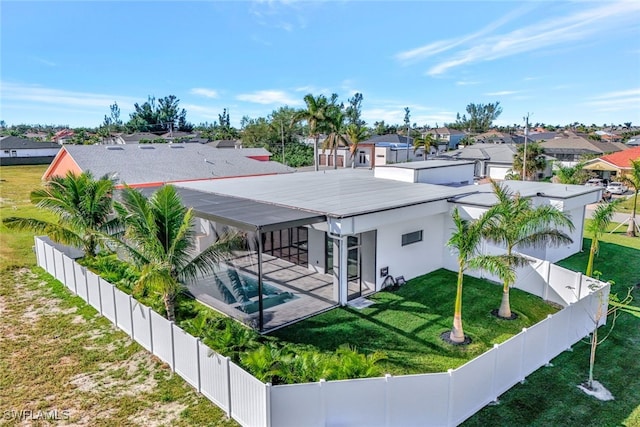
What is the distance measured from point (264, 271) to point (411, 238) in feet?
19.8

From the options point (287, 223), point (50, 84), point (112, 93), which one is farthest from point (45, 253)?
point (112, 93)

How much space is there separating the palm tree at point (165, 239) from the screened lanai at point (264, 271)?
168 cm

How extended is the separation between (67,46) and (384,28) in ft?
71.9

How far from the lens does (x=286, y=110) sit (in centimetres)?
7575

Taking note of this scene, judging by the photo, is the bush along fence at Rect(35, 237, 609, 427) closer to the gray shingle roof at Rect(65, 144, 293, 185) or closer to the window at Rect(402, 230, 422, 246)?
the window at Rect(402, 230, 422, 246)

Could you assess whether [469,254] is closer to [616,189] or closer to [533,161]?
[533,161]

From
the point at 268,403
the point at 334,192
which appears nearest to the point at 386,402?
the point at 268,403

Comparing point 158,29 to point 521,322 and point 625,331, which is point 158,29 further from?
point 625,331

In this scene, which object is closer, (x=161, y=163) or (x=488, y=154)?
(x=161, y=163)

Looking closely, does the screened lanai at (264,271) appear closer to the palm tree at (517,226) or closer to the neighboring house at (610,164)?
the palm tree at (517,226)

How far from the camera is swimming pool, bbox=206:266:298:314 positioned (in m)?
14.2

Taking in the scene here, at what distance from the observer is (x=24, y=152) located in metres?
70.0

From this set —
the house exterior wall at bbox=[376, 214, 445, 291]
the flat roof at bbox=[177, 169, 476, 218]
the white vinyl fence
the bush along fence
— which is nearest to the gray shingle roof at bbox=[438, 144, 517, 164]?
the flat roof at bbox=[177, 169, 476, 218]

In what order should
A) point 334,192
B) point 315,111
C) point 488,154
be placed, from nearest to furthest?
point 334,192 → point 315,111 → point 488,154
